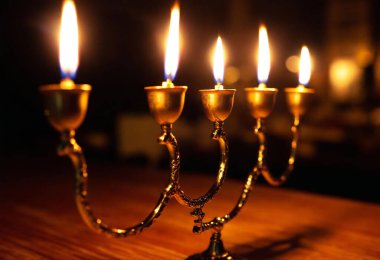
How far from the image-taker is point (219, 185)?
30.3 inches

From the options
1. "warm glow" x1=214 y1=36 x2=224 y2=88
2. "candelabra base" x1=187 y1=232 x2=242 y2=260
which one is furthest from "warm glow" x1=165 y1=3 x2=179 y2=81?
"candelabra base" x1=187 y1=232 x2=242 y2=260

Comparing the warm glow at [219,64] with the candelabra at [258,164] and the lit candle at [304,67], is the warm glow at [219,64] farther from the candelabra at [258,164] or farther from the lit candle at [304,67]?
the lit candle at [304,67]

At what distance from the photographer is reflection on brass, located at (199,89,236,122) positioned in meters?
0.69

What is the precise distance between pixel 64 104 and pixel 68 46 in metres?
0.08

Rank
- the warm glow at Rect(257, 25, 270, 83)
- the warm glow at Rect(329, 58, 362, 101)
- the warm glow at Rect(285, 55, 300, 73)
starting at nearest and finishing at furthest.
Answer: the warm glow at Rect(257, 25, 270, 83), the warm glow at Rect(285, 55, 300, 73), the warm glow at Rect(329, 58, 362, 101)

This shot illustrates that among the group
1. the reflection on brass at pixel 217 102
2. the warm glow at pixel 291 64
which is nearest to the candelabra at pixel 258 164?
the reflection on brass at pixel 217 102

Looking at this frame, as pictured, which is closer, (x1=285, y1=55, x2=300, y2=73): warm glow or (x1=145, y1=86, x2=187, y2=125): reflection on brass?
(x1=145, y1=86, x2=187, y2=125): reflection on brass

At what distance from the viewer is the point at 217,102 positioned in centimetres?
69

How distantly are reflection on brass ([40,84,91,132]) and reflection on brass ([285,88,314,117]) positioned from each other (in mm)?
545

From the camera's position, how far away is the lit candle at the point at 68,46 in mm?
526

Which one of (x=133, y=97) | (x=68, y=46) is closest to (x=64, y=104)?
(x=68, y=46)

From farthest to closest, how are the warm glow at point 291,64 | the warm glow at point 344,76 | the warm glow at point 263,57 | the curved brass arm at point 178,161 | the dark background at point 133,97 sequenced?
the warm glow at point 344,76
the warm glow at point 291,64
the dark background at point 133,97
the warm glow at point 263,57
the curved brass arm at point 178,161

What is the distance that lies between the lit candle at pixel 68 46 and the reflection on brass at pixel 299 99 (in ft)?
1.74

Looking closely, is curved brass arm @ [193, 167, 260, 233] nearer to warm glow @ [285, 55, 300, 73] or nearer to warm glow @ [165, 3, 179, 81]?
warm glow @ [165, 3, 179, 81]
